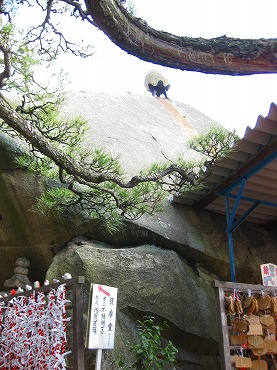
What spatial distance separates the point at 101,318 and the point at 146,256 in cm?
235

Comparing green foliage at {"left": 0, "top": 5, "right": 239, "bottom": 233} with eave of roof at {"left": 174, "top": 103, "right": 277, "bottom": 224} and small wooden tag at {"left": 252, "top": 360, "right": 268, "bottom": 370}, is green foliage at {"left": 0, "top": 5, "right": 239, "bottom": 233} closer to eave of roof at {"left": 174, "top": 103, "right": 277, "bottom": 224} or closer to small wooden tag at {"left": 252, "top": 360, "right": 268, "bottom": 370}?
eave of roof at {"left": 174, "top": 103, "right": 277, "bottom": 224}

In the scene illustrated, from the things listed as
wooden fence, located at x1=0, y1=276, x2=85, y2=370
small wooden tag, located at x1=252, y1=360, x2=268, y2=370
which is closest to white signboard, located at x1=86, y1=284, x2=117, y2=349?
wooden fence, located at x1=0, y1=276, x2=85, y2=370

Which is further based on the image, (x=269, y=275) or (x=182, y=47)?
(x=269, y=275)

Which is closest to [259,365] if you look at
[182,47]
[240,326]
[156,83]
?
[240,326]

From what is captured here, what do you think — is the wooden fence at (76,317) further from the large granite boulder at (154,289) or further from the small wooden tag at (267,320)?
the small wooden tag at (267,320)

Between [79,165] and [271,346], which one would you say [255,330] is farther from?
[79,165]

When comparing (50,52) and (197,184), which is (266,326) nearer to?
(197,184)

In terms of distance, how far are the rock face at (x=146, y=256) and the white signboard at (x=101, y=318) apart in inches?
49.5

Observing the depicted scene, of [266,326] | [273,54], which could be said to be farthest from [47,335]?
[273,54]

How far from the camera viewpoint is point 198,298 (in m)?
6.79

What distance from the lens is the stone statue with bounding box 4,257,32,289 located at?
6.67 meters

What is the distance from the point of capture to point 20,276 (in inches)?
267

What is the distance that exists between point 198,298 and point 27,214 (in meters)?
3.06

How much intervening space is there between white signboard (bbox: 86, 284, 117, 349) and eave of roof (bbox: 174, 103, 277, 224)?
2.75 meters
